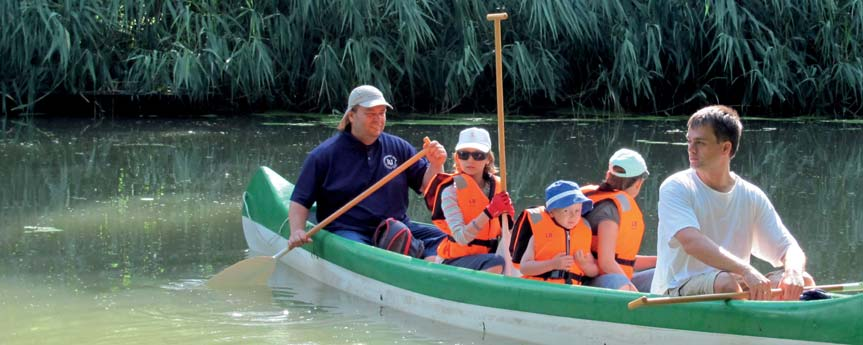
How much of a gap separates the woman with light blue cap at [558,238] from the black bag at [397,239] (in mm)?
891

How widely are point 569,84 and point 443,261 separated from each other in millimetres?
8527

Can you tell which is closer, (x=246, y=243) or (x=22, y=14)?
(x=246, y=243)

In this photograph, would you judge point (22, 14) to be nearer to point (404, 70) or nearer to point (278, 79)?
point (278, 79)

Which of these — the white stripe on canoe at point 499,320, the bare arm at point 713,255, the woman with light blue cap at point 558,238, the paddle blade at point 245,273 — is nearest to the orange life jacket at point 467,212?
the white stripe on canoe at point 499,320

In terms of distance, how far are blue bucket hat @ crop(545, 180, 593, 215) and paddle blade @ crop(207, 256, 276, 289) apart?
170 centimetres

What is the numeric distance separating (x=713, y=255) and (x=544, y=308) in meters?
0.93

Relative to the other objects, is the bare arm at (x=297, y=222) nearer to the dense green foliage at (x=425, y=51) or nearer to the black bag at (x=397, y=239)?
the black bag at (x=397, y=239)

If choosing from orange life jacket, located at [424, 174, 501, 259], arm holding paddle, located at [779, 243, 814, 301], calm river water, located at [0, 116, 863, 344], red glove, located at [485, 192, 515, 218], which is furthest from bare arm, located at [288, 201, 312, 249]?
arm holding paddle, located at [779, 243, 814, 301]

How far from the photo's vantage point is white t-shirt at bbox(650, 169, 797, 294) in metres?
3.59

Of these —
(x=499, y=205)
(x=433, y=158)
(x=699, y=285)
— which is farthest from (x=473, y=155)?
(x=699, y=285)

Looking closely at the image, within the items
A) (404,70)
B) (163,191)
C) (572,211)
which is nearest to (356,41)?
A: (404,70)

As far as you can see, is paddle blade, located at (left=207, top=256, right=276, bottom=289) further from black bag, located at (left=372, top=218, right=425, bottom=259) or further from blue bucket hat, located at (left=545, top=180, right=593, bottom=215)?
blue bucket hat, located at (left=545, top=180, right=593, bottom=215)

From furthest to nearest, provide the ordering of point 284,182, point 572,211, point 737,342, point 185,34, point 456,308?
point 185,34
point 284,182
point 456,308
point 572,211
point 737,342

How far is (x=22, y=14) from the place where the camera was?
1127cm
